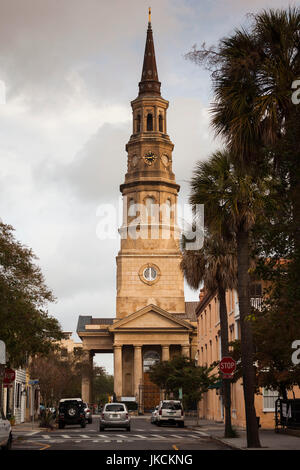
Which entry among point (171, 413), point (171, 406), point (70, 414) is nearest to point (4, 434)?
point (70, 414)

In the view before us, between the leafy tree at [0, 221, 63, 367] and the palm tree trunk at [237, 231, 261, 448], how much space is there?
7734mm

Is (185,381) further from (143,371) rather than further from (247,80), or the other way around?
(143,371)

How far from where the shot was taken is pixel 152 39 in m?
97.9

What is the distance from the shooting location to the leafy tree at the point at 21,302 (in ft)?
79.6

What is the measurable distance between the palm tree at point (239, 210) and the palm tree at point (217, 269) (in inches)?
227

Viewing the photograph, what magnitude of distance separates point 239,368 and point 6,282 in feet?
51.0

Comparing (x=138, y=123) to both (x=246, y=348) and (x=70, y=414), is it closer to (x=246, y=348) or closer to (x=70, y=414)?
(x=70, y=414)

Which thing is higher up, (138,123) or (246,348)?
(138,123)

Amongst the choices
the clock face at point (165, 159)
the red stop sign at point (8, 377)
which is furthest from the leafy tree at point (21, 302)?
the clock face at point (165, 159)

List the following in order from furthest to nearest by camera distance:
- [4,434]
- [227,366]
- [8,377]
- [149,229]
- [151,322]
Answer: [149,229], [151,322], [8,377], [227,366], [4,434]

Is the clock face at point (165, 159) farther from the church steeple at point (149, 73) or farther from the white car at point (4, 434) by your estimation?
the white car at point (4, 434)

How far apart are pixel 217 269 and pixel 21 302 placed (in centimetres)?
977

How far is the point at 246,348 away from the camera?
2170cm
